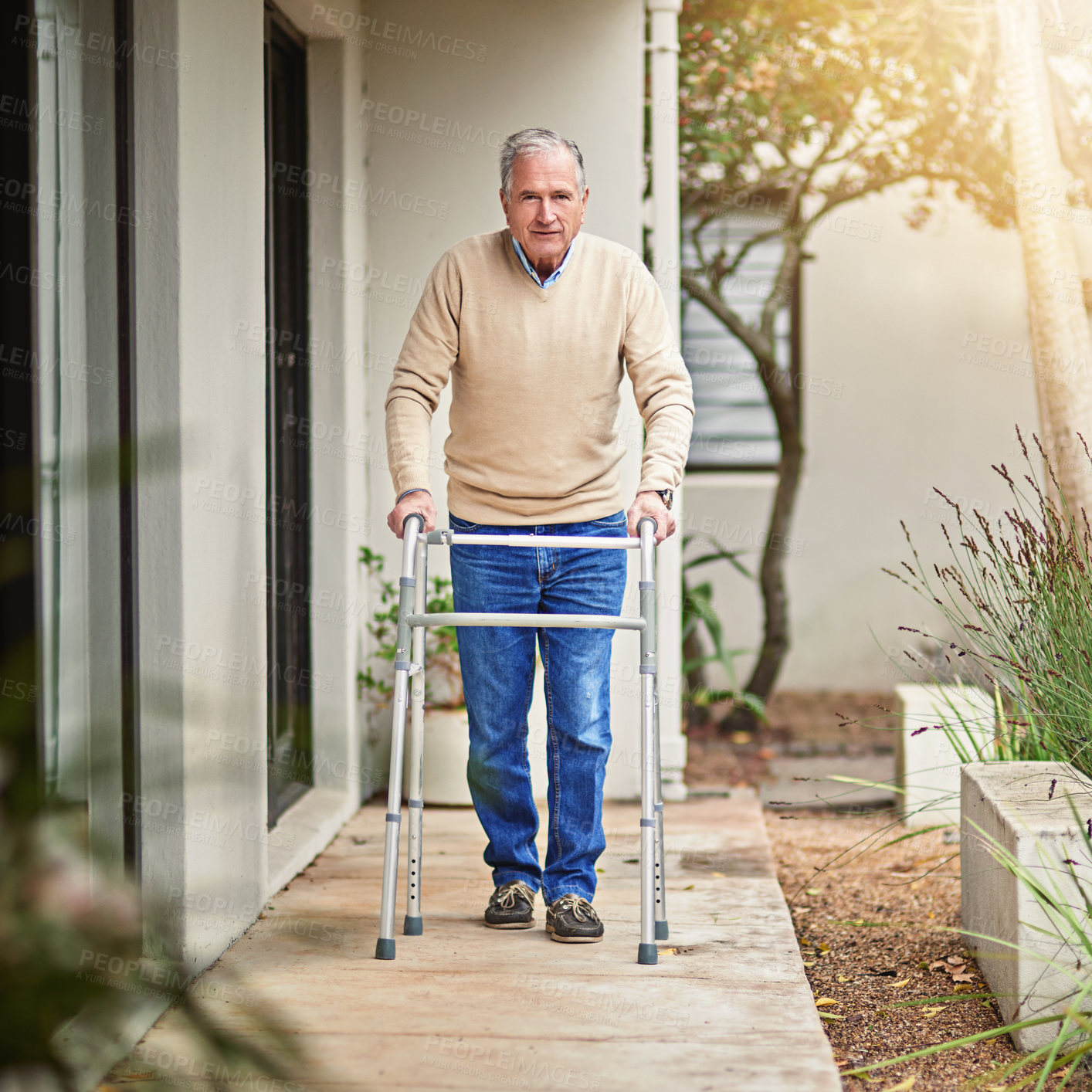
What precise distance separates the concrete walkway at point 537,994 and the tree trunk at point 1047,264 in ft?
7.77

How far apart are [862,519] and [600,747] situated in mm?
4678

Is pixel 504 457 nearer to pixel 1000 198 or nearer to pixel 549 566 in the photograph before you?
pixel 549 566

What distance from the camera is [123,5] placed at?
243cm

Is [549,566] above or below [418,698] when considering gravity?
above

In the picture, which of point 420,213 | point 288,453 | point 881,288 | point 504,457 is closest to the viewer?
point 504,457

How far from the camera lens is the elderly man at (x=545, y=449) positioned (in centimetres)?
283

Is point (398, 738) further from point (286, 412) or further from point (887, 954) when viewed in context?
point (286, 412)

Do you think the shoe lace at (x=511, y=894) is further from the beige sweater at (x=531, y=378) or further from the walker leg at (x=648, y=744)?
the beige sweater at (x=531, y=378)

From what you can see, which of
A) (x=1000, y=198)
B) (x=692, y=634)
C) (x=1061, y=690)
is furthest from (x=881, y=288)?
(x=1061, y=690)

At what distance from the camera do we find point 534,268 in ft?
9.36

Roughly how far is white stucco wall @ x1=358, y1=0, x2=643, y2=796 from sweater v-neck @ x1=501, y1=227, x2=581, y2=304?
58.0 inches

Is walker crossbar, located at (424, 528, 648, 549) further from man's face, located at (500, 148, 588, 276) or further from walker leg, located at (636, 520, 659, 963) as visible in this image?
man's face, located at (500, 148, 588, 276)

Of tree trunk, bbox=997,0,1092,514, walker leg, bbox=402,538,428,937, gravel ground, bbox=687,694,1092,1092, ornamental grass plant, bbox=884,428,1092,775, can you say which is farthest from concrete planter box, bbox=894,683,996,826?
A: walker leg, bbox=402,538,428,937

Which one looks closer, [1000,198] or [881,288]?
[1000,198]
